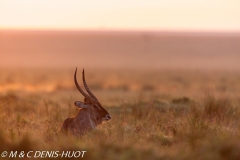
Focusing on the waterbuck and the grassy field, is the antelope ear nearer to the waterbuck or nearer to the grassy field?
the waterbuck

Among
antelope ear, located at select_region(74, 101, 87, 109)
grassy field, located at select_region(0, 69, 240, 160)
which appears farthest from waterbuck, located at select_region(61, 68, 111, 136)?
grassy field, located at select_region(0, 69, 240, 160)

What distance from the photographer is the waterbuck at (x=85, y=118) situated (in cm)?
1031

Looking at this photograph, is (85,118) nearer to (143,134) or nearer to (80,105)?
(80,105)

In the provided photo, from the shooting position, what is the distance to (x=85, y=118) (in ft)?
34.4

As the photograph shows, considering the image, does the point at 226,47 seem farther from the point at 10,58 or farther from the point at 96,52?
the point at 10,58

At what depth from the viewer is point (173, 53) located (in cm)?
10762

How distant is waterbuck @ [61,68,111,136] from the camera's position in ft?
33.8

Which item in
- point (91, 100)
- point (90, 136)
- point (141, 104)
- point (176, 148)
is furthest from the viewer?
point (141, 104)

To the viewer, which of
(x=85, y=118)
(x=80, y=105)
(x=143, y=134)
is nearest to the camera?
(x=80, y=105)

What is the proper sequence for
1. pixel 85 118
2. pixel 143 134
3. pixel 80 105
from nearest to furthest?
pixel 80 105
pixel 85 118
pixel 143 134

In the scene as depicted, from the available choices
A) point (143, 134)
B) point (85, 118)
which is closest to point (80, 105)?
point (85, 118)

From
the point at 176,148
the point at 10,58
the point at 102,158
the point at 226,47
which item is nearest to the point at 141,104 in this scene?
the point at 176,148

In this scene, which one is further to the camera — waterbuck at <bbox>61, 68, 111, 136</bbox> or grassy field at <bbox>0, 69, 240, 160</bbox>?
waterbuck at <bbox>61, 68, 111, 136</bbox>

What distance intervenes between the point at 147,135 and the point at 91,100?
4.28ft
